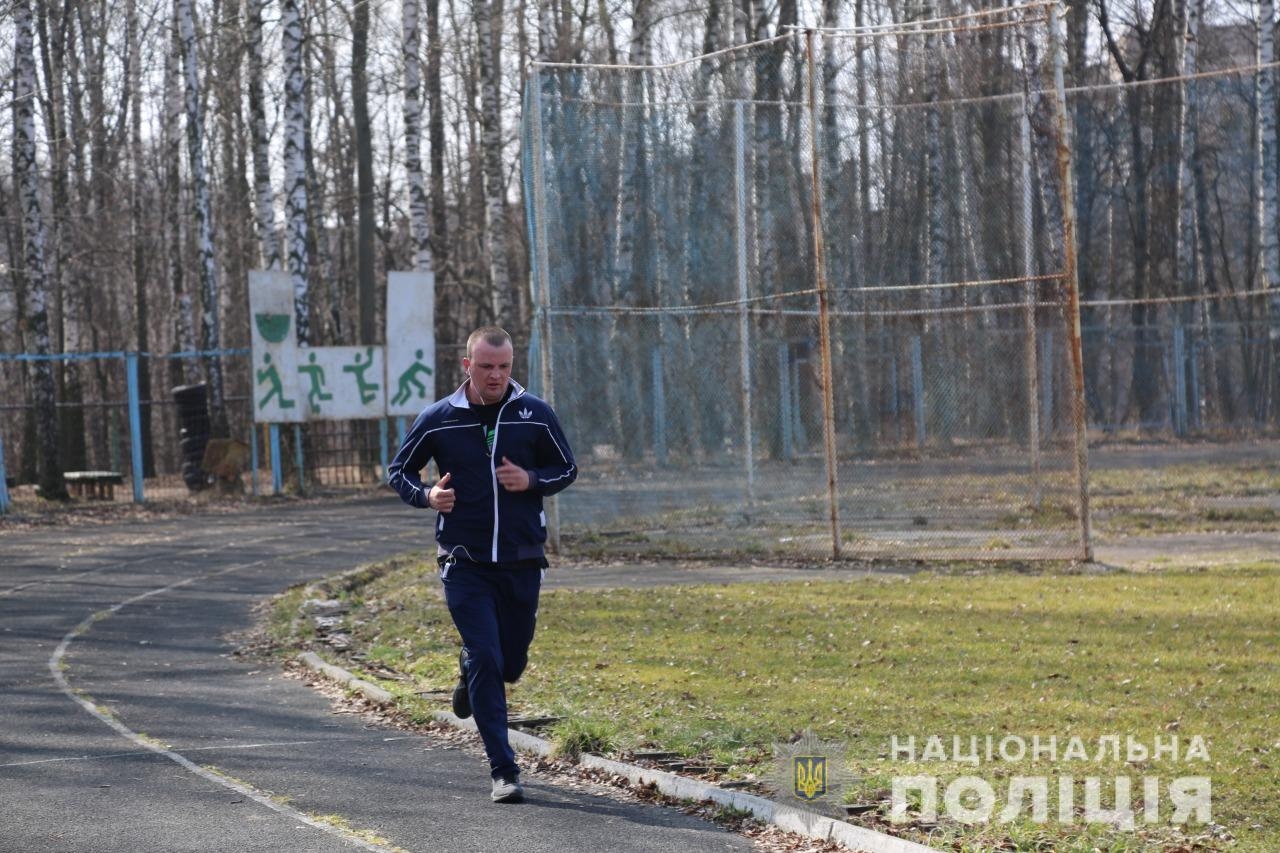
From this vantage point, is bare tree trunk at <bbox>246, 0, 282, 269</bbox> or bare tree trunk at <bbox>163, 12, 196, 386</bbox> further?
bare tree trunk at <bbox>163, 12, 196, 386</bbox>

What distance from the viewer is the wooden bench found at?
Answer: 28.0 m

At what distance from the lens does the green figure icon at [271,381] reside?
27.5 meters

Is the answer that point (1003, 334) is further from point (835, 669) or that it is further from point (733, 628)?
point (835, 669)

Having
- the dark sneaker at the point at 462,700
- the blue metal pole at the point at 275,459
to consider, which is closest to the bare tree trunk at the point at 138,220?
the blue metal pole at the point at 275,459

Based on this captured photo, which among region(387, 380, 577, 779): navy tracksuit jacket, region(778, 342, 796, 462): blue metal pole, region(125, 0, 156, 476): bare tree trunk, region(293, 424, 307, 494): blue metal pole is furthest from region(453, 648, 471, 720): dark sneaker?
region(125, 0, 156, 476): bare tree trunk

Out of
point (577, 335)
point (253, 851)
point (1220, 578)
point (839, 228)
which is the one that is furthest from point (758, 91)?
point (253, 851)

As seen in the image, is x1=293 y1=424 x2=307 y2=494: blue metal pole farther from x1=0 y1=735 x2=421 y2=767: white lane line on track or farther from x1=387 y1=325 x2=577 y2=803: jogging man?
x1=387 y1=325 x2=577 y2=803: jogging man

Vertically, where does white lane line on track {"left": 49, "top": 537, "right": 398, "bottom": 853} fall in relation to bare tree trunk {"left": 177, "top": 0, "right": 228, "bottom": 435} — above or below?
below

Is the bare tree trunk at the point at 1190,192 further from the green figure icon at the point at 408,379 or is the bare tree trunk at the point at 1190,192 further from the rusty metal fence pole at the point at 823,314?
the green figure icon at the point at 408,379

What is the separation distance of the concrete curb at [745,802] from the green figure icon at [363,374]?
19.9 meters

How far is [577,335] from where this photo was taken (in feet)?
55.0

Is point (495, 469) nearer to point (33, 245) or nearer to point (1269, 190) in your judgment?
point (1269, 190)

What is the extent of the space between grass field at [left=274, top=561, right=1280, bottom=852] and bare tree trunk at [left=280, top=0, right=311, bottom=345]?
1516cm

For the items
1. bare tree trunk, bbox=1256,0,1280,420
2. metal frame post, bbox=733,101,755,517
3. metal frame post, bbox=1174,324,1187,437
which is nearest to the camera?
metal frame post, bbox=733,101,755,517
